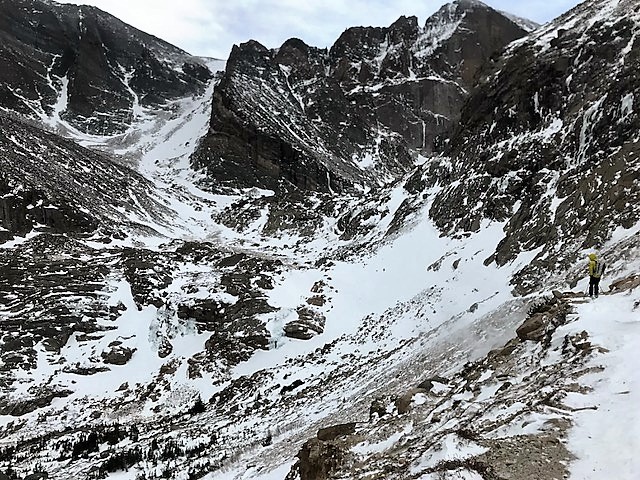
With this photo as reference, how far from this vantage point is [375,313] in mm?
29281

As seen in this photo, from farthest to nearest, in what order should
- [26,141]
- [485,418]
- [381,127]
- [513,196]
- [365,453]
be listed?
[381,127] < [26,141] < [513,196] < [365,453] < [485,418]

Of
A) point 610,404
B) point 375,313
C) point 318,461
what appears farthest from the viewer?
point 375,313

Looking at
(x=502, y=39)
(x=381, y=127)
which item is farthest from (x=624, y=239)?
(x=502, y=39)

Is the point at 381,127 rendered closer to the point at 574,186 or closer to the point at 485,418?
the point at 574,186

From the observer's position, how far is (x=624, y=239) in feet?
52.3

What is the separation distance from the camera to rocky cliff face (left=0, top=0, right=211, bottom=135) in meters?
119

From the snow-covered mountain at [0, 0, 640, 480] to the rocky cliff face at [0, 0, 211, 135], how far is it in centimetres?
6324

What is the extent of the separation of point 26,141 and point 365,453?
66.5 metres

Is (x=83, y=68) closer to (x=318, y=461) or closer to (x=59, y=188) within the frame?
(x=59, y=188)

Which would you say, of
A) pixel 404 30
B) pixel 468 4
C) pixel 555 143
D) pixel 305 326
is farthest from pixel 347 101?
pixel 305 326

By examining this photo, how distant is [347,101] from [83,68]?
77.0 meters

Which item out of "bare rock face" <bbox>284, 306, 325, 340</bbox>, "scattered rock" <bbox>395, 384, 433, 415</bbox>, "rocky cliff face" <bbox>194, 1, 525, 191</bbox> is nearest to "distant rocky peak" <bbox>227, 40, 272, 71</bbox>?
"rocky cliff face" <bbox>194, 1, 525, 191</bbox>

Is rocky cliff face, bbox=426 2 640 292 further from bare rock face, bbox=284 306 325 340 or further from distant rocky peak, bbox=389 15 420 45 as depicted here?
distant rocky peak, bbox=389 15 420 45

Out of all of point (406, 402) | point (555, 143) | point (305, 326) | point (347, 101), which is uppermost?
point (347, 101)
